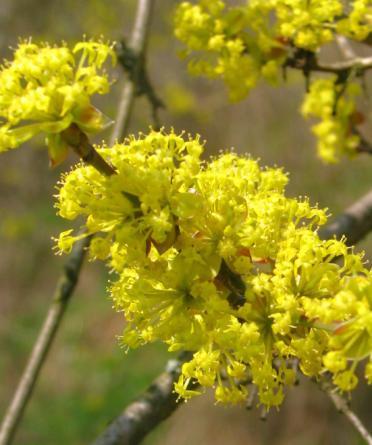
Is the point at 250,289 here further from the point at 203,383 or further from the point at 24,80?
the point at 24,80

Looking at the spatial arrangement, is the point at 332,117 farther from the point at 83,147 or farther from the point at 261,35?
the point at 83,147

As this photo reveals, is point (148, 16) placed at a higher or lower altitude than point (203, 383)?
higher

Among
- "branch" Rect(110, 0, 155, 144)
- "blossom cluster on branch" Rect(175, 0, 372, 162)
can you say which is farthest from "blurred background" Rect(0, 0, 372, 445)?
"blossom cluster on branch" Rect(175, 0, 372, 162)

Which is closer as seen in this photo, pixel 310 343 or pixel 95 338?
pixel 310 343

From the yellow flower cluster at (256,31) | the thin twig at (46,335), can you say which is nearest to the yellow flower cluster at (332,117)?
the yellow flower cluster at (256,31)

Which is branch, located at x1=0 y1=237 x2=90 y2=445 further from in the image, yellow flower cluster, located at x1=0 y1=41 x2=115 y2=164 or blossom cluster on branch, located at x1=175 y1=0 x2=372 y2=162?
yellow flower cluster, located at x1=0 y1=41 x2=115 y2=164

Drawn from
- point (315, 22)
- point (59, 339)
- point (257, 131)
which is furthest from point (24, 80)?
point (257, 131)
